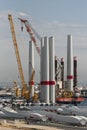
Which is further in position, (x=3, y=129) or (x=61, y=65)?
(x=61, y=65)

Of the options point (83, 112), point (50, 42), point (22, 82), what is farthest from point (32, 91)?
point (83, 112)

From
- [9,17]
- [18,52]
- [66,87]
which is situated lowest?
[66,87]

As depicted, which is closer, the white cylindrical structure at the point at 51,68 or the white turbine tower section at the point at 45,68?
the white turbine tower section at the point at 45,68

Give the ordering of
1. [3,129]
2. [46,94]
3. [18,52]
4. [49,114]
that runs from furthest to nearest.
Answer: [18,52]
[46,94]
[49,114]
[3,129]

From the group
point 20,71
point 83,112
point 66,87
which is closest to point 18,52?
point 20,71

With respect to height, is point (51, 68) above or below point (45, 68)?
below

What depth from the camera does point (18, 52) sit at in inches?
6019

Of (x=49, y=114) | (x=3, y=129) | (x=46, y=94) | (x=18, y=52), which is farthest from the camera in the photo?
(x=18, y=52)

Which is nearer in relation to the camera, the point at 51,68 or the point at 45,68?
the point at 45,68

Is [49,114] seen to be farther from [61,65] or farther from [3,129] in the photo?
[61,65]

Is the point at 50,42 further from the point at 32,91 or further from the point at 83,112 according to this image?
the point at 83,112

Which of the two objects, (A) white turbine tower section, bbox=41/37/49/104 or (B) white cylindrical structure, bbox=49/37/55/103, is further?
(B) white cylindrical structure, bbox=49/37/55/103

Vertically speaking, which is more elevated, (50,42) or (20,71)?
(50,42)

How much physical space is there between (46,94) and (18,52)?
2416cm
